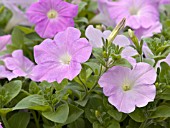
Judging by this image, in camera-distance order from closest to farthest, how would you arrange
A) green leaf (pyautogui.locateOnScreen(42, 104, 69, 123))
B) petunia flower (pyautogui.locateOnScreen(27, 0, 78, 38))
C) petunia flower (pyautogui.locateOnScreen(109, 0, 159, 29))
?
green leaf (pyautogui.locateOnScreen(42, 104, 69, 123)) → petunia flower (pyautogui.locateOnScreen(27, 0, 78, 38)) → petunia flower (pyautogui.locateOnScreen(109, 0, 159, 29))

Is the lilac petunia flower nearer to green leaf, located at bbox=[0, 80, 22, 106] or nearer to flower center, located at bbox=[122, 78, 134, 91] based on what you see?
flower center, located at bbox=[122, 78, 134, 91]

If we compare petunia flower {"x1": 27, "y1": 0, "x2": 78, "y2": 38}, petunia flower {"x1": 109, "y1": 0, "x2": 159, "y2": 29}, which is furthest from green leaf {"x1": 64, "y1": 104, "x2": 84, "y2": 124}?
petunia flower {"x1": 109, "y1": 0, "x2": 159, "y2": 29}

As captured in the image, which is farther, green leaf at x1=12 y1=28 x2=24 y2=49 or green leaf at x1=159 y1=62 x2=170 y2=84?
green leaf at x1=12 y1=28 x2=24 y2=49

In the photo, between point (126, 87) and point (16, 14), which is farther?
point (16, 14)

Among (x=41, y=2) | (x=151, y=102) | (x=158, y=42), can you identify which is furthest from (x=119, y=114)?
(x=41, y=2)

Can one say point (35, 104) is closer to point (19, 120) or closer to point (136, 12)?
point (19, 120)

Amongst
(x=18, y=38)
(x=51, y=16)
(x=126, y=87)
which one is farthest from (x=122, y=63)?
(x=18, y=38)
